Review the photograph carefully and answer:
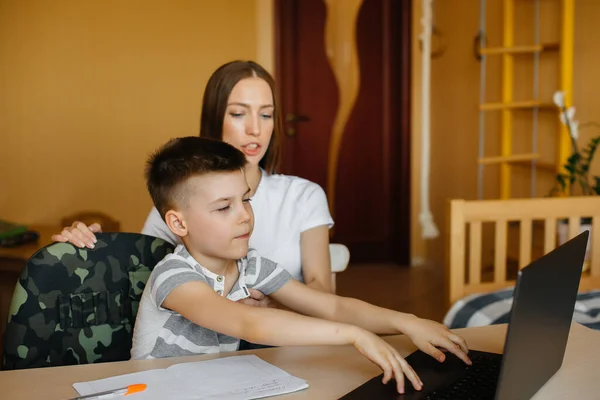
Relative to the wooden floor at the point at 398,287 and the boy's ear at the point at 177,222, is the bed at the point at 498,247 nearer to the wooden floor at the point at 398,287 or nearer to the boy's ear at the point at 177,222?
the boy's ear at the point at 177,222

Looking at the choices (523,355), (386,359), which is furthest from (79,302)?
(523,355)

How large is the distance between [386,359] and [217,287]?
0.44 m

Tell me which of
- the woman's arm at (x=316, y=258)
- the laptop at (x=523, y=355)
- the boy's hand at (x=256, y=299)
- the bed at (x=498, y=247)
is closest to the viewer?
the laptop at (x=523, y=355)

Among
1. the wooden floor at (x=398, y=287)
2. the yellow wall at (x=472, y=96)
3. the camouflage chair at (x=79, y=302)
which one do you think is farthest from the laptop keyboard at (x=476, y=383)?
the wooden floor at (x=398, y=287)

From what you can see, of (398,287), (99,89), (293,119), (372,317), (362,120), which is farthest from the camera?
(362,120)

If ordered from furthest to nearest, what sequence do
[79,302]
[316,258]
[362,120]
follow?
[362,120], [316,258], [79,302]

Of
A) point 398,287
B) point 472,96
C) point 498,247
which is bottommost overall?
point 398,287

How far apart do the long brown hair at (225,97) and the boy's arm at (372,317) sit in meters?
0.54

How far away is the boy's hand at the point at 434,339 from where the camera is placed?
1.16 meters

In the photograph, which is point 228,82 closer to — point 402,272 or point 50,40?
point 50,40

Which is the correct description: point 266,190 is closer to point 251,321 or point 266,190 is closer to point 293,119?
point 251,321

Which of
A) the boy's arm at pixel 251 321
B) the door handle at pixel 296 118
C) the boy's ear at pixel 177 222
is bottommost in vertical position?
the boy's arm at pixel 251 321

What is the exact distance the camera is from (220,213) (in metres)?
1.30

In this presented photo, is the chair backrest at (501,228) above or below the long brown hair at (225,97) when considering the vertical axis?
below
